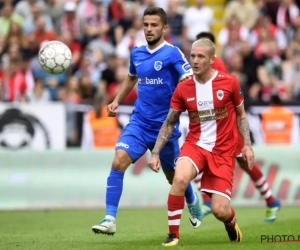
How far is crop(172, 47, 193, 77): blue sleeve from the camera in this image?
10.8 metres

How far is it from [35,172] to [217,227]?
517cm

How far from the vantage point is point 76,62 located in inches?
870

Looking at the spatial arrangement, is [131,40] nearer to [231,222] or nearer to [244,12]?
[244,12]

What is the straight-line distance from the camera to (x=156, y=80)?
10.9 m

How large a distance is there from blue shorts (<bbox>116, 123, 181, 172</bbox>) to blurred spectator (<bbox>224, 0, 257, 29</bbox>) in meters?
13.2

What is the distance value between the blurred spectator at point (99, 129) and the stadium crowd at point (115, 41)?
0.70 metres

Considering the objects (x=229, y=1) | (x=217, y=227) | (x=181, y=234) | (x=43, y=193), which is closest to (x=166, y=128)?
(x=181, y=234)

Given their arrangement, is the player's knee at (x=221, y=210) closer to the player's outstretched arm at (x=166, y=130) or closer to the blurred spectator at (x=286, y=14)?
the player's outstretched arm at (x=166, y=130)

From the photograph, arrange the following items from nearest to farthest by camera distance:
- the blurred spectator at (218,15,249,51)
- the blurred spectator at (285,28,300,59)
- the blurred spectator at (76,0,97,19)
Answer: the blurred spectator at (285,28,300,59) < the blurred spectator at (218,15,249,51) < the blurred spectator at (76,0,97,19)

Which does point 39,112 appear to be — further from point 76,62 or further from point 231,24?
point 231,24

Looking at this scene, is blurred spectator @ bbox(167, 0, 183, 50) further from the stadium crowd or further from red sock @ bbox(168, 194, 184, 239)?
red sock @ bbox(168, 194, 184, 239)

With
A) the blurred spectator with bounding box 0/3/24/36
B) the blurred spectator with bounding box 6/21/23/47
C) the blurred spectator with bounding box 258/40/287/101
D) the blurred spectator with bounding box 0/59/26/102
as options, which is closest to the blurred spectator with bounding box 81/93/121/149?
the blurred spectator with bounding box 0/59/26/102

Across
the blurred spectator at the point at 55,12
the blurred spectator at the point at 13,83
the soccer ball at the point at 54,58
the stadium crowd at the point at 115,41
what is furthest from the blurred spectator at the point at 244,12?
the soccer ball at the point at 54,58

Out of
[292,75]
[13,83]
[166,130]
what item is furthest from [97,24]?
[166,130]
